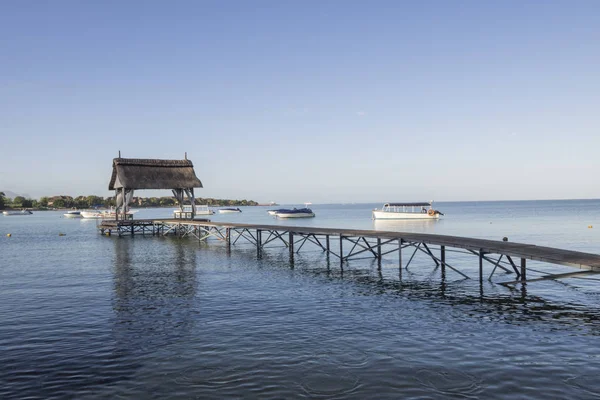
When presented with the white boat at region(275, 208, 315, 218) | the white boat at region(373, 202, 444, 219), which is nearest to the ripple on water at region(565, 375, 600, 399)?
the white boat at region(373, 202, 444, 219)

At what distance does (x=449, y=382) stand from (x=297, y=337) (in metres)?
4.68

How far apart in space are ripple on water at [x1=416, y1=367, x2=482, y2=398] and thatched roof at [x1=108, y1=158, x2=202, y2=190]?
50.8 m

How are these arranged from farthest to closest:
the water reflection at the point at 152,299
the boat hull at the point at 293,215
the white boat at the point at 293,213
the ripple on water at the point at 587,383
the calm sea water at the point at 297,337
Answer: the boat hull at the point at 293,215 → the white boat at the point at 293,213 → the water reflection at the point at 152,299 → the calm sea water at the point at 297,337 → the ripple on water at the point at 587,383

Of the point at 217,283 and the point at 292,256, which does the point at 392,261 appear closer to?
the point at 292,256

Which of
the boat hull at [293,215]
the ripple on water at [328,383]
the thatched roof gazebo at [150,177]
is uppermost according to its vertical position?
the thatched roof gazebo at [150,177]

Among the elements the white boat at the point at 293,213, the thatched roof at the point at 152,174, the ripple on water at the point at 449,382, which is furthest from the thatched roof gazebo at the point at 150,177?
the white boat at the point at 293,213

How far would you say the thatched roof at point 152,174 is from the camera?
56.4 meters

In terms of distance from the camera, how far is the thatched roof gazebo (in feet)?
185

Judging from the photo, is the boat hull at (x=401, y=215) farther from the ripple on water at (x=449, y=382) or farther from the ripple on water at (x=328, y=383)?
the ripple on water at (x=328, y=383)

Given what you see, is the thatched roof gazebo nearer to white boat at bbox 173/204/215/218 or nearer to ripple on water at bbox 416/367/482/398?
white boat at bbox 173/204/215/218

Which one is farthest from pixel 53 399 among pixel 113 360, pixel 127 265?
pixel 127 265

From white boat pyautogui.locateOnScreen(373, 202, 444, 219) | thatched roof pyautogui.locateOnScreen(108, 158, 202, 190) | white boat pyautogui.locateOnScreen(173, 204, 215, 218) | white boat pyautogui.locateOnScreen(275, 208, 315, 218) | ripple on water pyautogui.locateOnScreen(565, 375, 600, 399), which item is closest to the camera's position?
ripple on water pyautogui.locateOnScreen(565, 375, 600, 399)

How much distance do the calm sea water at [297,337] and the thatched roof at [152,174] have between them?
31.7m

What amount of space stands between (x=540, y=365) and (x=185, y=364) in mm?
8279
